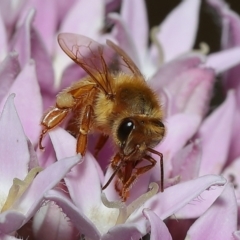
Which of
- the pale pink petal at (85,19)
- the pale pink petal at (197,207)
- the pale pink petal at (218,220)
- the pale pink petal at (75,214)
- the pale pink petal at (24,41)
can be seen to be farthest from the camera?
the pale pink petal at (85,19)

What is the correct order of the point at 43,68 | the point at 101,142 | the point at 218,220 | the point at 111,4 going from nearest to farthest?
the point at 218,220 < the point at 101,142 < the point at 43,68 < the point at 111,4

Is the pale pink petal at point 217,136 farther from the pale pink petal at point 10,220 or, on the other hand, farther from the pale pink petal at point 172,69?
the pale pink petal at point 10,220

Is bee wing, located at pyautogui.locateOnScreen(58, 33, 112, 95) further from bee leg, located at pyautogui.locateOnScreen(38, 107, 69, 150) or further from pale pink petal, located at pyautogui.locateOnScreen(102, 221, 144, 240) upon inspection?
pale pink petal, located at pyautogui.locateOnScreen(102, 221, 144, 240)

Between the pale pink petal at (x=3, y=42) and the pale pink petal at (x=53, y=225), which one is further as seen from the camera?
the pale pink petal at (x=3, y=42)

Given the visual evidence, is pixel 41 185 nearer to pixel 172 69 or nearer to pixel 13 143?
pixel 13 143

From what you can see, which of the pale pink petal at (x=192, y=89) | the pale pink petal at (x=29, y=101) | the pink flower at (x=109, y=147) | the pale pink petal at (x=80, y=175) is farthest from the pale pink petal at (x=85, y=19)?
the pale pink petal at (x=80, y=175)

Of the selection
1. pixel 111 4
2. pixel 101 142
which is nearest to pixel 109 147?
pixel 101 142

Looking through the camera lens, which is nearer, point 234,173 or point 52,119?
point 52,119
